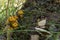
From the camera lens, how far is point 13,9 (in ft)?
5.32

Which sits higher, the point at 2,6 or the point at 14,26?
the point at 2,6

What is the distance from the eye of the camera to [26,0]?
1.99m

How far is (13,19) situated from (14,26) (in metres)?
0.07

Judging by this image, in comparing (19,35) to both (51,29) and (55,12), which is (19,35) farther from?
(55,12)

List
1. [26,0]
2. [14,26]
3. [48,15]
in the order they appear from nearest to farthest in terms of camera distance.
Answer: [14,26] → [48,15] → [26,0]

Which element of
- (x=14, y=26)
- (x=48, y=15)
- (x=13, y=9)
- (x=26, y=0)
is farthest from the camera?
(x=26, y=0)

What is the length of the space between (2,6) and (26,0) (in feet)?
1.19

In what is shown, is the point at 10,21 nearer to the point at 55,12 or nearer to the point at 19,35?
the point at 19,35

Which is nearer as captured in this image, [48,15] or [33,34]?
[33,34]

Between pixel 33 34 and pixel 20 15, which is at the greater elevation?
pixel 20 15

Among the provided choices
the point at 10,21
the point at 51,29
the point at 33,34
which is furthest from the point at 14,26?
the point at 51,29

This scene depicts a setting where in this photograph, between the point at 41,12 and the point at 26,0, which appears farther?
the point at 26,0

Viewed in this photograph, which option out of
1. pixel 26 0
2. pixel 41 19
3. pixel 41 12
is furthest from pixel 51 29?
pixel 26 0

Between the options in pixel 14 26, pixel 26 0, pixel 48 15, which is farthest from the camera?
pixel 26 0
